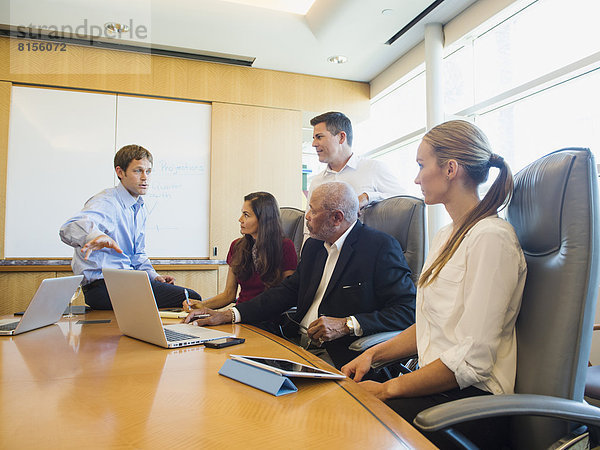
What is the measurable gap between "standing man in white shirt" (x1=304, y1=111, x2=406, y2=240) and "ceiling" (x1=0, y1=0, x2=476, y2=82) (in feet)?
4.29

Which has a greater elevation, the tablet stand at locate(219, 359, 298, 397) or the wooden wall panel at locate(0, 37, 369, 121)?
the wooden wall panel at locate(0, 37, 369, 121)

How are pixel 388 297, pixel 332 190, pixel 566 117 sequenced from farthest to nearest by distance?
1. pixel 566 117
2. pixel 332 190
3. pixel 388 297

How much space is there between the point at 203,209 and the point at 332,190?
3.03 metres

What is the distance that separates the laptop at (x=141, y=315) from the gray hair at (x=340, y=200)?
2.51ft

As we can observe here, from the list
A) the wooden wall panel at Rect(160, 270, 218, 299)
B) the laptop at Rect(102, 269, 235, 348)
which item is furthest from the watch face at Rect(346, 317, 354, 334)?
the wooden wall panel at Rect(160, 270, 218, 299)

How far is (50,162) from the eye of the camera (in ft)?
14.2

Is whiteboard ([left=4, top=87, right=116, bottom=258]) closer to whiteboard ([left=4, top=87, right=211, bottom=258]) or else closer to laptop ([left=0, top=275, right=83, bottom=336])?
whiteboard ([left=4, top=87, right=211, bottom=258])

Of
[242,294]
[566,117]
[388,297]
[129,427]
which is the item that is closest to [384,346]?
[388,297]

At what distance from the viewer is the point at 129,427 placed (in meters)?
0.72

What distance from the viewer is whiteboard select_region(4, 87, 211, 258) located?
4.24m

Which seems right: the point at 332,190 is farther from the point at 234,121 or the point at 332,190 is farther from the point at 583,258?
the point at 234,121

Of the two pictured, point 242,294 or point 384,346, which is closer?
point 384,346

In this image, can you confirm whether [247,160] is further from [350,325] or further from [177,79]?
[350,325]

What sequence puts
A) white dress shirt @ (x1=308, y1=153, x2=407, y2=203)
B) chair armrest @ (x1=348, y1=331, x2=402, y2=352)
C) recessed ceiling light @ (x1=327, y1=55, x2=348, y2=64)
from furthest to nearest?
recessed ceiling light @ (x1=327, y1=55, x2=348, y2=64), white dress shirt @ (x1=308, y1=153, x2=407, y2=203), chair armrest @ (x1=348, y1=331, x2=402, y2=352)
